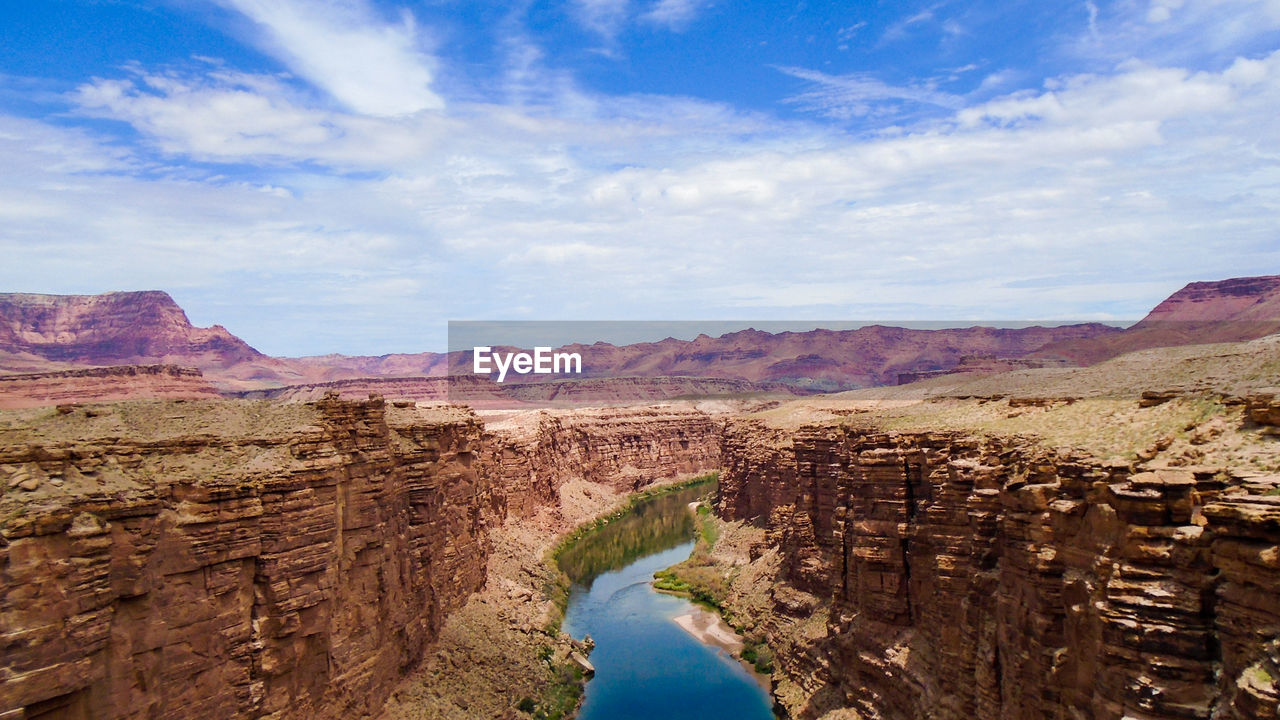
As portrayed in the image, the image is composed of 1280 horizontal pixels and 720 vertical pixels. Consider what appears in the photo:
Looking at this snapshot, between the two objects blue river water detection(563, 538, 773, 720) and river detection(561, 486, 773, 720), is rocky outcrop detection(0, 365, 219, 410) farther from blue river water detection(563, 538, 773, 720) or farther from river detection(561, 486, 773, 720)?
blue river water detection(563, 538, 773, 720)

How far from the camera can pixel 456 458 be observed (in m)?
36.3

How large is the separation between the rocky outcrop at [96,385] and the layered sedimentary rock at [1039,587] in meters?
62.4

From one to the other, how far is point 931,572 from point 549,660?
1873cm

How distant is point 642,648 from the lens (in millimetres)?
41875

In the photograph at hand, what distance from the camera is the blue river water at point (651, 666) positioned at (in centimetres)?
3447

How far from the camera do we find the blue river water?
34469 millimetres

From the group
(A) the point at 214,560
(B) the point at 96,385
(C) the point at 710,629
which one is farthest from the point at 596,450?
(A) the point at 214,560

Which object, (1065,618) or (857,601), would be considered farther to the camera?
(857,601)

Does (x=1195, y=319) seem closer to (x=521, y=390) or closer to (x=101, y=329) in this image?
(x=521, y=390)

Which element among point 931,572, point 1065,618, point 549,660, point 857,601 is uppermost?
point 1065,618

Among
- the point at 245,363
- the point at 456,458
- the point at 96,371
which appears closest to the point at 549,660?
the point at 456,458

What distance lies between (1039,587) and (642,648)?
28.9 meters

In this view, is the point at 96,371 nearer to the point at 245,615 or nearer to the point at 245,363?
the point at 245,615

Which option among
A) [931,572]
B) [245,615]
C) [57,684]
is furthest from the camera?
[931,572]
